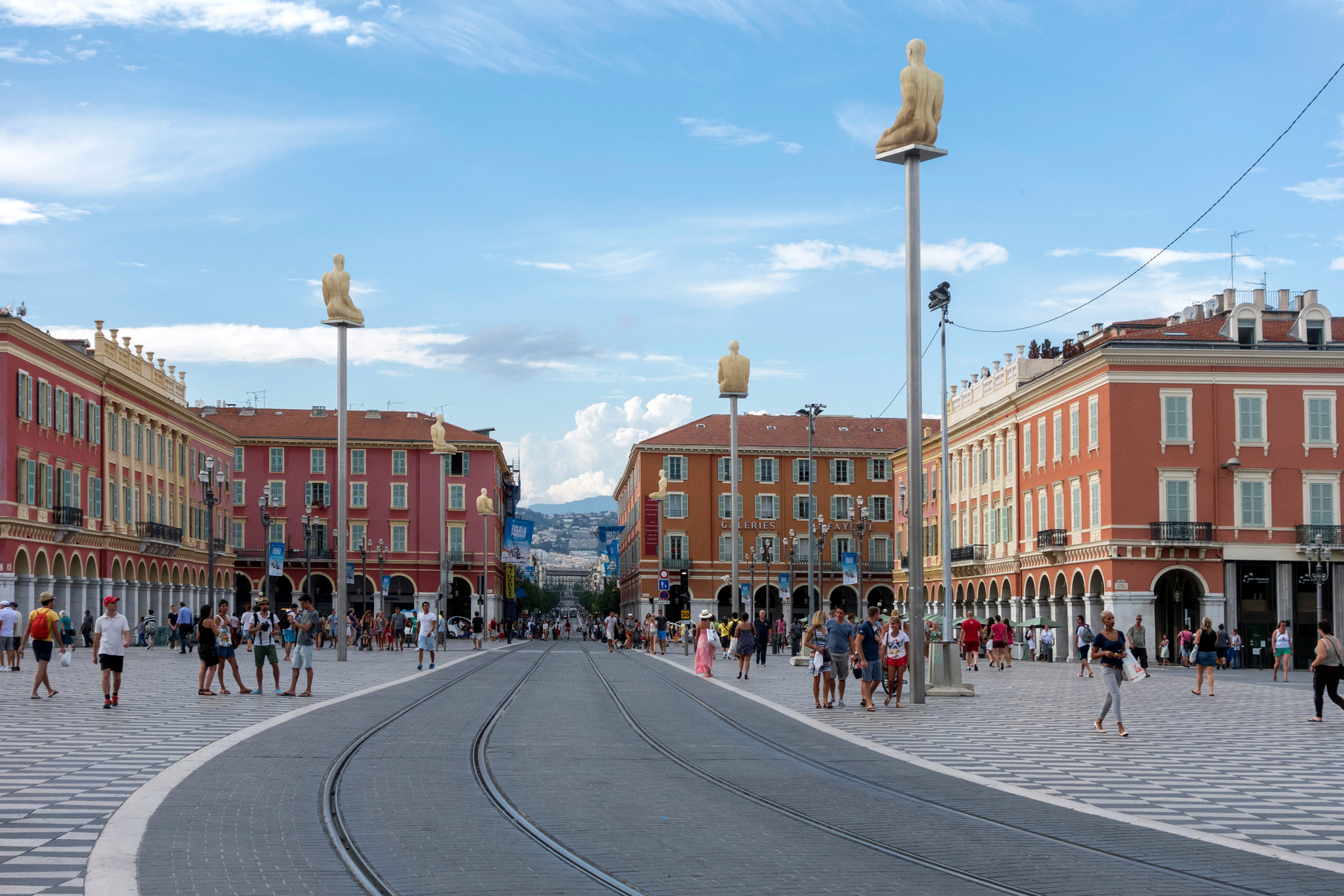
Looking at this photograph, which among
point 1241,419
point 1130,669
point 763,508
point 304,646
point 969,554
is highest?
point 1241,419

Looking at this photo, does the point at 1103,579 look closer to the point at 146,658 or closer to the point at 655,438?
the point at 146,658

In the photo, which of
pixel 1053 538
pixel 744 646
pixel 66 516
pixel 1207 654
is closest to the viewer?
pixel 1207 654

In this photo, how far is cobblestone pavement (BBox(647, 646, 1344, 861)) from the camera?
11852 mm

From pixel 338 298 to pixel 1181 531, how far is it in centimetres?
3123

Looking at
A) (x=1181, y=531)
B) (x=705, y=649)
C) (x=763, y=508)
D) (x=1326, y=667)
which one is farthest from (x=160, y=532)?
(x=1326, y=667)

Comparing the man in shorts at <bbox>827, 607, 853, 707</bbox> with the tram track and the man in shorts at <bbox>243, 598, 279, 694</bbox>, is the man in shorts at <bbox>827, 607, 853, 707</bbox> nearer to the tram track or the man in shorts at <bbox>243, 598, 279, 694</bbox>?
the tram track

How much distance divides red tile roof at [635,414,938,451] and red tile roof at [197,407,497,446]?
14026 mm

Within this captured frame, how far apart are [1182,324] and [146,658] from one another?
4048 cm

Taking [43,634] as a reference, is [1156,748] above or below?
below

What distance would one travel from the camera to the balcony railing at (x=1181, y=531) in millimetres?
53344

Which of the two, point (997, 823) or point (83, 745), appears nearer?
point (997, 823)

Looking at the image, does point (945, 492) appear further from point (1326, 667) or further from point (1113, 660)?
point (1113, 660)

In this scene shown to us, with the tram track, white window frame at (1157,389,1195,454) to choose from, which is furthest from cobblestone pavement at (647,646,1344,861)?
white window frame at (1157,389,1195,454)

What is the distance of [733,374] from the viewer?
44281 mm
